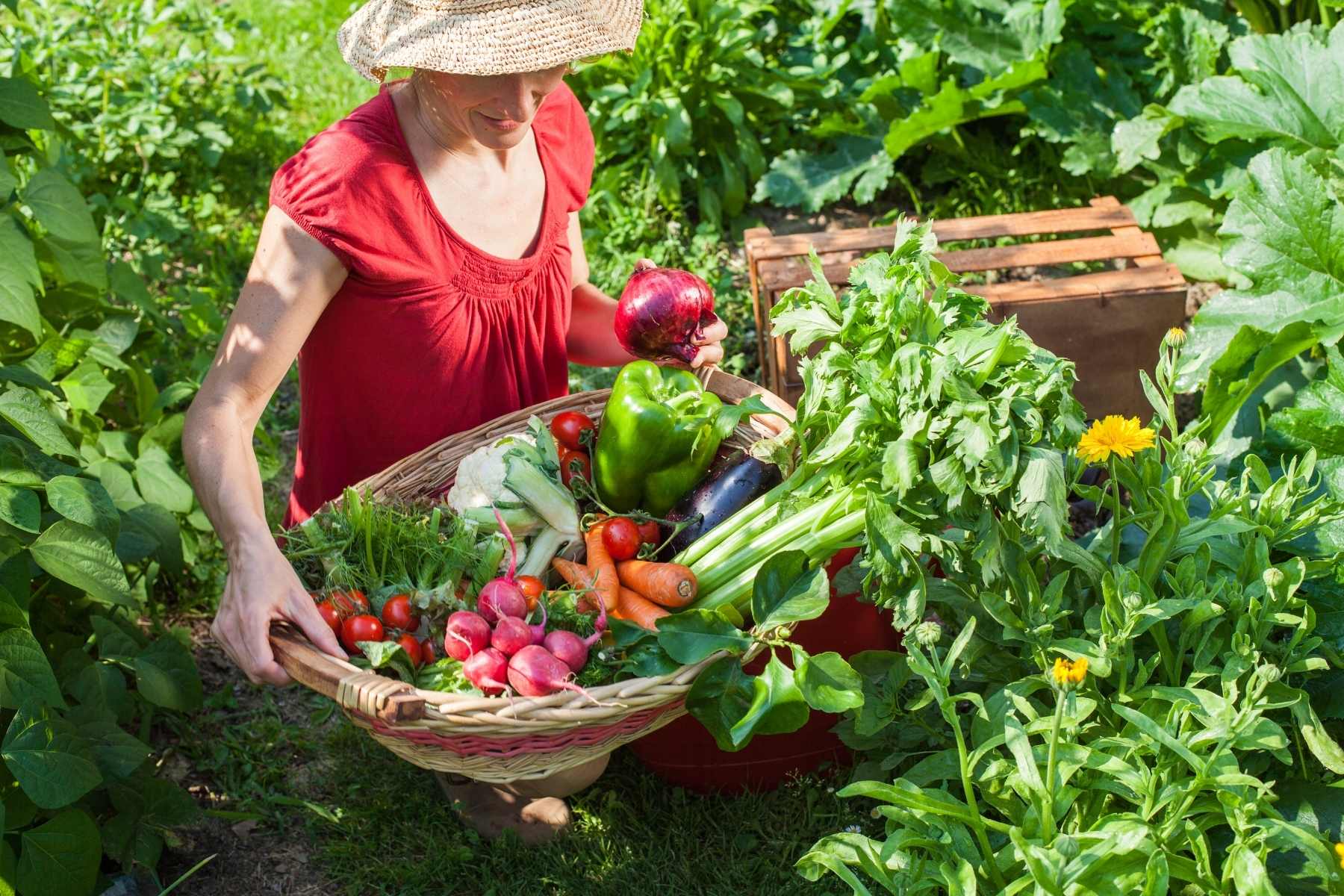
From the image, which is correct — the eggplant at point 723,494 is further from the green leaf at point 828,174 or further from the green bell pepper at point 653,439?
the green leaf at point 828,174

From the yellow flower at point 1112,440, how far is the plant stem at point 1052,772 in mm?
383

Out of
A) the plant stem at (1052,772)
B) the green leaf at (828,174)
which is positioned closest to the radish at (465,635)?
the plant stem at (1052,772)

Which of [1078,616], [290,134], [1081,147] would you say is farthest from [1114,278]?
[290,134]

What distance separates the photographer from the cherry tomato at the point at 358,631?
205cm

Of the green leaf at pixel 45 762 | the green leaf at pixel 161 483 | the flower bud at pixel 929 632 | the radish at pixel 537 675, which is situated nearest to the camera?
the flower bud at pixel 929 632

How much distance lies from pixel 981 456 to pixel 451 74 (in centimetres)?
116

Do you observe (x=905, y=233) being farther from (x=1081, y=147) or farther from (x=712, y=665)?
(x=1081, y=147)

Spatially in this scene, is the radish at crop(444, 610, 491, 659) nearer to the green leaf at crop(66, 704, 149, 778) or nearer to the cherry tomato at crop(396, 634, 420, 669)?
the cherry tomato at crop(396, 634, 420, 669)

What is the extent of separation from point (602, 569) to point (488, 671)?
0.33m

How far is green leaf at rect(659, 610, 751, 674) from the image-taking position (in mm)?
1994

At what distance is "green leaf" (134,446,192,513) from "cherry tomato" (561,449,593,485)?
3.56ft

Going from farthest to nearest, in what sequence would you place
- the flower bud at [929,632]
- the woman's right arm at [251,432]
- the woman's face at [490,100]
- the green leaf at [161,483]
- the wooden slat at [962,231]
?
the wooden slat at [962,231] → the green leaf at [161,483] → the woman's face at [490,100] → the woman's right arm at [251,432] → the flower bud at [929,632]

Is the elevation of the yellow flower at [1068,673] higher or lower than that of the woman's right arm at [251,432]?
lower

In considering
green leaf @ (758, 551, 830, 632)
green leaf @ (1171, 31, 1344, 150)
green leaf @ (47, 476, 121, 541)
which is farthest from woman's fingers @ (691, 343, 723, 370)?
green leaf @ (1171, 31, 1344, 150)
